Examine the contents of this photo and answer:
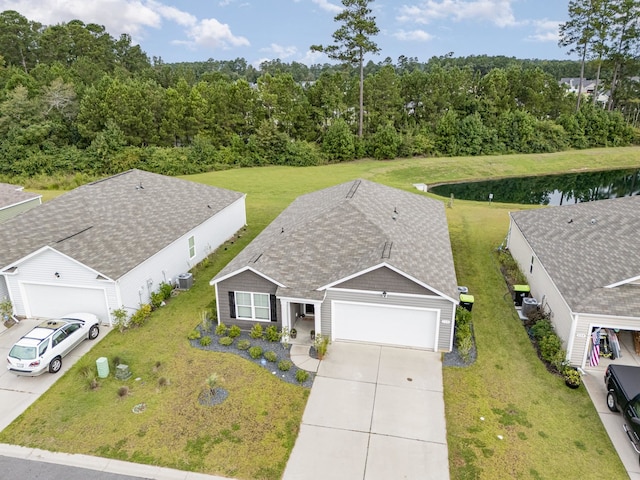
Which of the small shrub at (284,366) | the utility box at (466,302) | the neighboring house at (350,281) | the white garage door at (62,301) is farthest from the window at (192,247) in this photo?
the utility box at (466,302)

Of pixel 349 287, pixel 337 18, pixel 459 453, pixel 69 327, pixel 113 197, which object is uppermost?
pixel 337 18

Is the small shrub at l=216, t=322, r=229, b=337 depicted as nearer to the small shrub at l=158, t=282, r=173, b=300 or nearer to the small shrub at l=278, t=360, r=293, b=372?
the small shrub at l=278, t=360, r=293, b=372

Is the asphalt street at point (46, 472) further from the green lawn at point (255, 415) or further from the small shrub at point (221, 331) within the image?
the small shrub at point (221, 331)

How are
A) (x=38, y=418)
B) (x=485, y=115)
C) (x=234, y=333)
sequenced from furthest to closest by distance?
1. (x=485, y=115)
2. (x=234, y=333)
3. (x=38, y=418)

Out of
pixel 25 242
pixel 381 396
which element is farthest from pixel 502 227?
pixel 25 242

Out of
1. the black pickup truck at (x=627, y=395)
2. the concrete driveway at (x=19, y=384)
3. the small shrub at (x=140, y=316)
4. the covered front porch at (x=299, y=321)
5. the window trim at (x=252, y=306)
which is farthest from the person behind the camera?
the small shrub at (x=140, y=316)

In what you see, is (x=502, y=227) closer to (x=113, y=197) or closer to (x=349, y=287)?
(x=349, y=287)

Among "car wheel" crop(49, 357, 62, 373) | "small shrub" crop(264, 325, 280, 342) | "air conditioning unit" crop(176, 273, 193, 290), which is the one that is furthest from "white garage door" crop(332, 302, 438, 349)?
"car wheel" crop(49, 357, 62, 373)

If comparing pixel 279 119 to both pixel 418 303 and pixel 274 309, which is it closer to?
pixel 274 309
